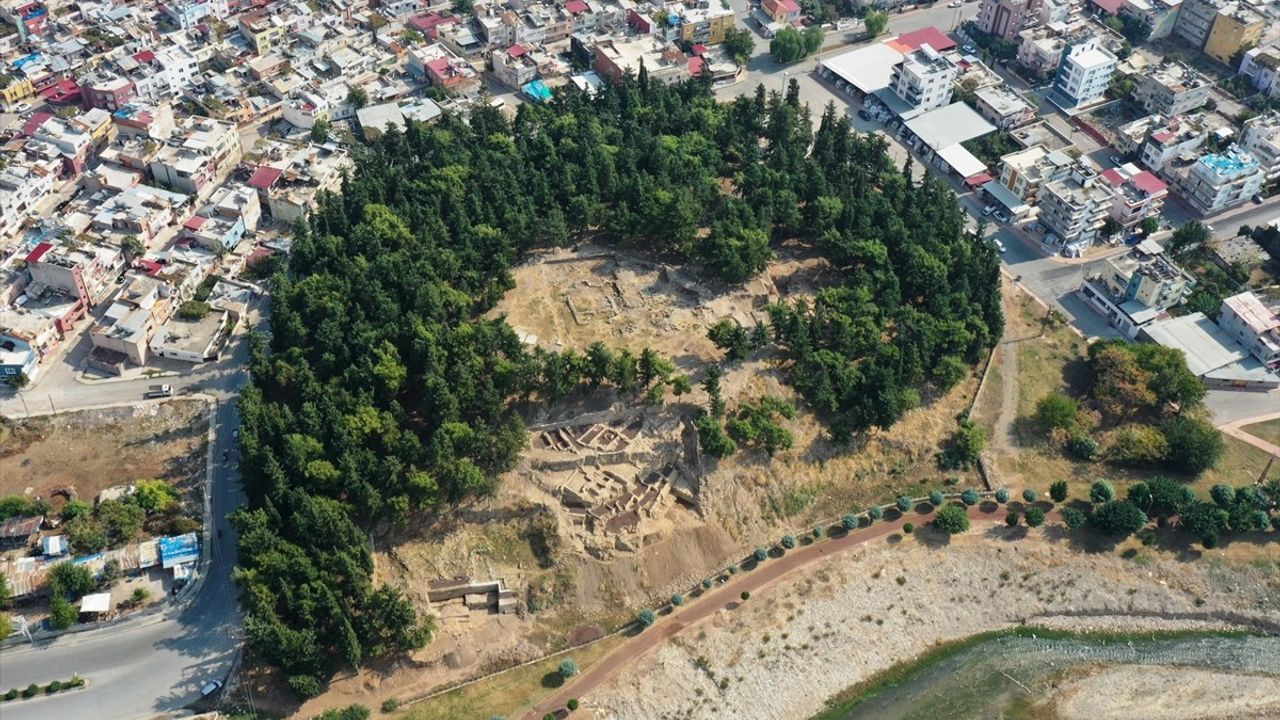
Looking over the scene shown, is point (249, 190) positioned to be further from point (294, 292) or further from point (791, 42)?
point (791, 42)

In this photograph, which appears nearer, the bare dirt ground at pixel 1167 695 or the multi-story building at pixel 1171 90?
the bare dirt ground at pixel 1167 695

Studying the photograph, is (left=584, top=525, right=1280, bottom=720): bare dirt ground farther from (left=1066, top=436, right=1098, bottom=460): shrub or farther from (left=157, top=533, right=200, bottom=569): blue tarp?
(left=157, top=533, right=200, bottom=569): blue tarp

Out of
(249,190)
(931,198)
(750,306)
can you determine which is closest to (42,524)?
(249,190)

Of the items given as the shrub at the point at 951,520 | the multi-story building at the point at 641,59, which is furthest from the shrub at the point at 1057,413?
the multi-story building at the point at 641,59

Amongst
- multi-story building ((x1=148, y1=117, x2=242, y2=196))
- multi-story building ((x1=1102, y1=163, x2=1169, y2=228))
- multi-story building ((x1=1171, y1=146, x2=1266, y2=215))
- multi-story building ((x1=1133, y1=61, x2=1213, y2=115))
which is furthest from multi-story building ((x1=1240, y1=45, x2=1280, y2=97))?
multi-story building ((x1=148, y1=117, x2=242, y2=196))

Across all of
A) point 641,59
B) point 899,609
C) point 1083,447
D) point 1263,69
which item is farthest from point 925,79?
point 899,609

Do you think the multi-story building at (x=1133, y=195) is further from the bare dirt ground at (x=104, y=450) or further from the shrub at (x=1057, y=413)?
the bare dirt ground at (x=104, y=450)
